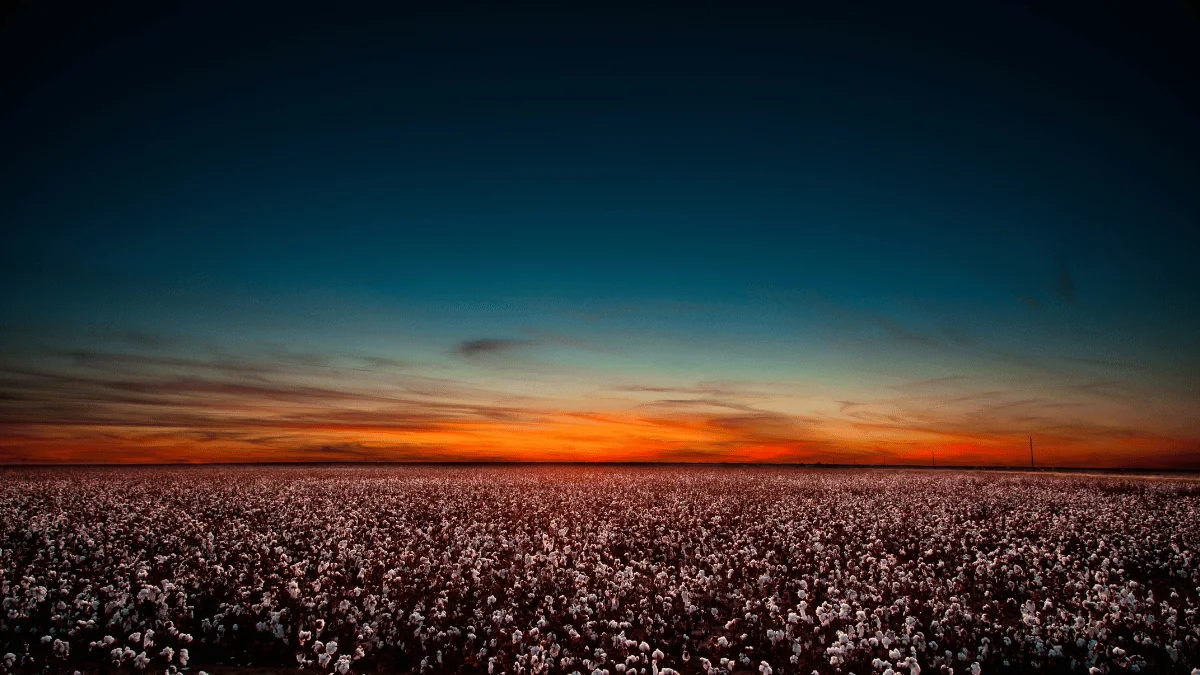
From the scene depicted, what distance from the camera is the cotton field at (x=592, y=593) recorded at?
9.27 meters

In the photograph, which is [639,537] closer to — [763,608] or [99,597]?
[763,608]

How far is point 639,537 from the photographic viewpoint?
18844mm

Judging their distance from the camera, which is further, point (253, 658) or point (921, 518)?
point (921, 518)

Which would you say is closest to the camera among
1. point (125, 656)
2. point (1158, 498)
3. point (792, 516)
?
point (125, 656)

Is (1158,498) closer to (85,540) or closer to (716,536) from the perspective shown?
(716,536)

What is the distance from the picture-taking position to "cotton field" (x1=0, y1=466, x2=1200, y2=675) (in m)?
9.27

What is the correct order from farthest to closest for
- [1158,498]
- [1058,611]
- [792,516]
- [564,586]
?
[1158,498] < [792,516] < [564,586] < [1058,611]

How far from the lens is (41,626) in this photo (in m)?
10.0

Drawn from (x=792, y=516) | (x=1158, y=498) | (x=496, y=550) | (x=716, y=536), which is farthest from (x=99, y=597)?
(x=1158, y=498)

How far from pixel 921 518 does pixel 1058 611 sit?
14.6m

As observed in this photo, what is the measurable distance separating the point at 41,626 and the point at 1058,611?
17703 mm

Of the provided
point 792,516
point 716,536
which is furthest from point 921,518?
point 716,536

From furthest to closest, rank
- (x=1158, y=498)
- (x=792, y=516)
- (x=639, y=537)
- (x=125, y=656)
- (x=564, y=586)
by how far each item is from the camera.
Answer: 1. (x=1158, y=498)
2. (x=792, y=516)
3. (x=639, y=537)
4. (x=564, y=586)
5. (x=125, y=656)

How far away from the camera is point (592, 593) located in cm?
1163
